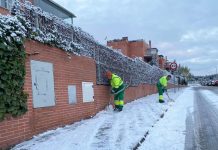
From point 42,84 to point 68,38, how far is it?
2393mm

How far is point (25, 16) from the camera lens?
27.3ft

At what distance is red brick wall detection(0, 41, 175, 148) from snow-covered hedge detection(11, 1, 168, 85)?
238mm

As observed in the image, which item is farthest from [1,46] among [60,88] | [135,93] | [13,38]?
[135,93]

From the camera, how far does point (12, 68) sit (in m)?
7.07

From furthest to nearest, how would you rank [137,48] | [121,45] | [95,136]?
[137,48]
[121,45]
[95,136]

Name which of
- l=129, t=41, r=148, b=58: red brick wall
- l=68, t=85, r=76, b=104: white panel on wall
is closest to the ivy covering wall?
l=68, t=85, r=76, b=104: white panel on wall

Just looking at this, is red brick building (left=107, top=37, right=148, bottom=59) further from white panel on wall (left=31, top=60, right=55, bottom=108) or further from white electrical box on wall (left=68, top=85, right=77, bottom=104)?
white panel on wall (left=31, top=60, right=55, bottom=108)

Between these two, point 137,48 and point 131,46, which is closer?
point 137,48

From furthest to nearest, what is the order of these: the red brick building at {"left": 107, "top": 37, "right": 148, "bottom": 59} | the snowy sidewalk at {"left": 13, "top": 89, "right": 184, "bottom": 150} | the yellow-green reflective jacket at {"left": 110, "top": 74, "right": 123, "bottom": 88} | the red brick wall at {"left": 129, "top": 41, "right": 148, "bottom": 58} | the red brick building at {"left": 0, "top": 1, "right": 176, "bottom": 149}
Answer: the red brick wall at {"left": 129, "top": 41, "right": 148, "bottom": 58} → the red brick building at {"left": 107, "top": 37, "right": 148, "bottom": 59} → the yellow-green reflective jacket at {"left": 110, "top": 74, "right": 123, "bottom": 88} → the red brick building at {"left": 0, "top": 1, "right": 176, "bottom": 149} → the snowy sidewalk at {"left": 13, "top": 89, "right": 184, "bottom": 150}

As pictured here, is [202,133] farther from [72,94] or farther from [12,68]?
[12,68]

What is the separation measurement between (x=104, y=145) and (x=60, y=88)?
10.4 feet

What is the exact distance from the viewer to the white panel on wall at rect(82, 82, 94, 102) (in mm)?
11956

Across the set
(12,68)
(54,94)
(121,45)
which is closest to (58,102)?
(54,94)

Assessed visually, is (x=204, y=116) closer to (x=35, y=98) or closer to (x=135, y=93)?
(x=35, y=98)
